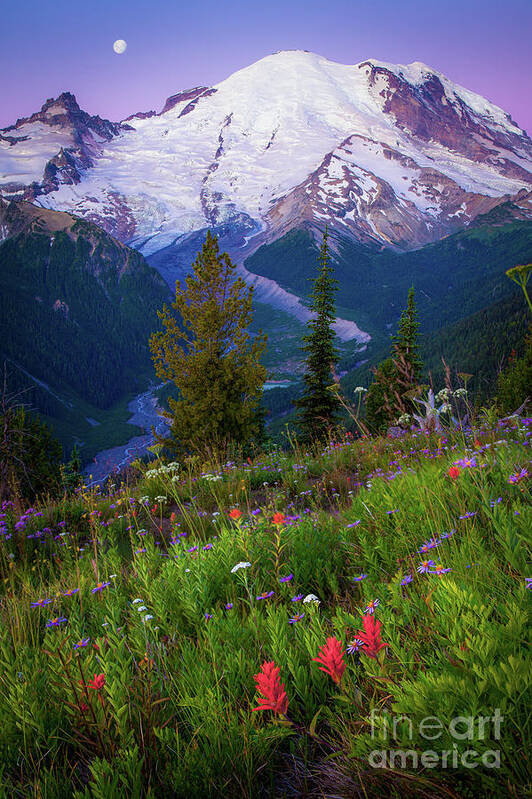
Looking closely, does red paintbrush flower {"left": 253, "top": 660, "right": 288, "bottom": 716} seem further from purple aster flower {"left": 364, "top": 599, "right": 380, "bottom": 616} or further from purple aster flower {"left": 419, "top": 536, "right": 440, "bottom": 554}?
purple aster flower {"left": 419, "top": 536, "right": 440, "bottom": 554}

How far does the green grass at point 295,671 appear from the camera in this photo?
1200 millimetres

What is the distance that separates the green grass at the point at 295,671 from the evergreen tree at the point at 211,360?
16.7 metres

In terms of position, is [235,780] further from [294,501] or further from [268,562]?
[294,501]

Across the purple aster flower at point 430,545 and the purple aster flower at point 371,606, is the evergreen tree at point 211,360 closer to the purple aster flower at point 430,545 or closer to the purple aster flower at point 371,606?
the purple aster flower at point 430,545

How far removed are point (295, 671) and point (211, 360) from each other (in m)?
19.3

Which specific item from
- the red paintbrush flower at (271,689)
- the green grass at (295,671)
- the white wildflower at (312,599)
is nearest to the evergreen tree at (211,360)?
the green grass at (295,671)

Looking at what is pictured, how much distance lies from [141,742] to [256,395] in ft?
62.0

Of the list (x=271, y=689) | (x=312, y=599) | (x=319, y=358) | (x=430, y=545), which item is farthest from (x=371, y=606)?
(x=319, y=358)

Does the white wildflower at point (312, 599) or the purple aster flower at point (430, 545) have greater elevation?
the purple aster flower at point (430, 545)

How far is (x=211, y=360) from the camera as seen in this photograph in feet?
67.4

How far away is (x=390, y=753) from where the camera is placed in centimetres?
117

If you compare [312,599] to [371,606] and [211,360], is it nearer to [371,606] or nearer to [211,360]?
[371,606]

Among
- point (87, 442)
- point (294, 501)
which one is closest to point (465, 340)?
point (87, 442)

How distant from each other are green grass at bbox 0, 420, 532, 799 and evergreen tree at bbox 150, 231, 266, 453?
54.8ft
